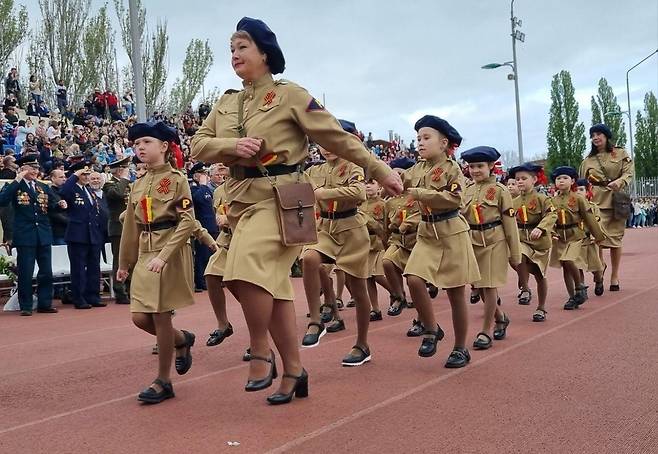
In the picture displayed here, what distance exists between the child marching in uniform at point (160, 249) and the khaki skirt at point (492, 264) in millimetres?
2790

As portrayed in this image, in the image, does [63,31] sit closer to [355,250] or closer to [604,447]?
[355,250]

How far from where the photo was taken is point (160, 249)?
542 cm

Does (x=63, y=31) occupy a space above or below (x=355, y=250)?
above

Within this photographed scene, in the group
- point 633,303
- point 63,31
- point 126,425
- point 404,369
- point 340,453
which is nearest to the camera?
point 340,453

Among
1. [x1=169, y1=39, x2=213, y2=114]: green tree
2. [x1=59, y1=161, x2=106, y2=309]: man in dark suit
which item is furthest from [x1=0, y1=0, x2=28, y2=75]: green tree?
[x1=59, y1=161, x2=106, y2=309]: man in dark suit

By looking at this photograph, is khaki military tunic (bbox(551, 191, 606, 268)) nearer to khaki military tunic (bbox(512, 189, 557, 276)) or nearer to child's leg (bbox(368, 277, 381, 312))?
khaki military tunic (bbox(512, 189, 557, 276))

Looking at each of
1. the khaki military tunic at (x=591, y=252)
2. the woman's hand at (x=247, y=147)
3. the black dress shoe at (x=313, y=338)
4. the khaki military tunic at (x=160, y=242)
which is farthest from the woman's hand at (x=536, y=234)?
the woman's hand at (x=247, y=147)

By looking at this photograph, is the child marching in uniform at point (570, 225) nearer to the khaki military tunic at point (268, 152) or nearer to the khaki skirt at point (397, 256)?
the khaki skirt at point (397, 256)

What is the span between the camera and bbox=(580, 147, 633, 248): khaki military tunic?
11492 mm

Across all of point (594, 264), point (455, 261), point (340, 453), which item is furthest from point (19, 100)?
point (340, 453)

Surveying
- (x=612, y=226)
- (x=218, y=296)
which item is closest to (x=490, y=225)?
(x=218, y=296)

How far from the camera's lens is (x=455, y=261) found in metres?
6.23

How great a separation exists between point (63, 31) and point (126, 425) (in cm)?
3939

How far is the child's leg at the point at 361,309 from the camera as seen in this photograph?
6.38 metres
